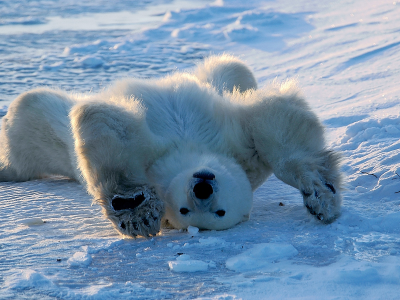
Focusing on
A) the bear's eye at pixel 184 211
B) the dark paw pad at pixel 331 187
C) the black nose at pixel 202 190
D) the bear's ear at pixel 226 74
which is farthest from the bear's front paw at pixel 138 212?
the bear's ear at pixel 226 74

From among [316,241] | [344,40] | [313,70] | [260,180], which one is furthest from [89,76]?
[316,241]

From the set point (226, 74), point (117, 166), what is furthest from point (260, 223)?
point (226, 74)

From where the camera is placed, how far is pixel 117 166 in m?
2.92

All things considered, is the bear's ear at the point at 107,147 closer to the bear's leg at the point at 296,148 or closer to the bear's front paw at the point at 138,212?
the bear's front paw at the point at 138,212

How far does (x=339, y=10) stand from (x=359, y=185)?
771 centimetres

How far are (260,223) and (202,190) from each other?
2.04 ft

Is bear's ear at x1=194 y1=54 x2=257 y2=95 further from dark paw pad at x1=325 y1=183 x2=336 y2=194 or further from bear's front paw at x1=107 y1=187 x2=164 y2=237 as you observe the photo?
bear's front paw at x1=107 y1=187 x2=164 y2=237

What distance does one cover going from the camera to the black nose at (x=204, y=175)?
2.65 m

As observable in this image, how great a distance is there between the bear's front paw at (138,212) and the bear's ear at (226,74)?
1858 millimetres

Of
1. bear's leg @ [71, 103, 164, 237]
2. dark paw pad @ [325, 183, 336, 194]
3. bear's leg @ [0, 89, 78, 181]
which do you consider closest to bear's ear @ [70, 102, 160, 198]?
bear's leg @ [71, 103, 164, 237]

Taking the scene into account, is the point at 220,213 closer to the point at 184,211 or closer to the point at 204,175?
the point at 184,211

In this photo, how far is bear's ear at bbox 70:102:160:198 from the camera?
2.89m

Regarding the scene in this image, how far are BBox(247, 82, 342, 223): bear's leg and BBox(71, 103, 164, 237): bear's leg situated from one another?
792mm

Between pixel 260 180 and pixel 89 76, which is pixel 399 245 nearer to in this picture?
pixel 260 180
